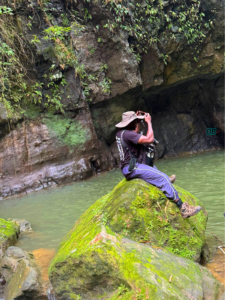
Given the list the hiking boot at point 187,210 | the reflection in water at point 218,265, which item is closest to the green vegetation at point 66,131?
the hiking boot at point 187,210

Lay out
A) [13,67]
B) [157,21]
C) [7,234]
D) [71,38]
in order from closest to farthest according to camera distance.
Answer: [7,234], [13,67], [71,38], [157,21]

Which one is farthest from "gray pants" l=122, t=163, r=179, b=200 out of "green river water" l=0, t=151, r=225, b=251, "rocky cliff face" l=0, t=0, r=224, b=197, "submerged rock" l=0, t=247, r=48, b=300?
"rocky cliff face" l=0, t=0, r=224, b=197

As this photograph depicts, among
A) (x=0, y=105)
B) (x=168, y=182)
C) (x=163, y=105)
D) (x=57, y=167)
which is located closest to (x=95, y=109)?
(x=57, y=167)

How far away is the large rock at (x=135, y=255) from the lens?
10.1 feet

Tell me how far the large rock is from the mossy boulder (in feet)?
6.58

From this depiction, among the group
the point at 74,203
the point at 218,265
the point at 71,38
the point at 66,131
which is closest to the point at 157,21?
the point at 71,38

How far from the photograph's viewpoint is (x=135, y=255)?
10.8ft

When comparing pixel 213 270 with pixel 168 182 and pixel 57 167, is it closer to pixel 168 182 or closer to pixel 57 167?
pixel 168 182

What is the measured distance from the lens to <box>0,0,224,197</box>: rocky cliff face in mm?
11406

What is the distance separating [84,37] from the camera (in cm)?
1270

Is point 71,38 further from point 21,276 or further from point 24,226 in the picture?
point 21,276

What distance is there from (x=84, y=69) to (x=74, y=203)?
704 cm

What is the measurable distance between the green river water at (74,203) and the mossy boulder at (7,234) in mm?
194

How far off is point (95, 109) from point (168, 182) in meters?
9.96
